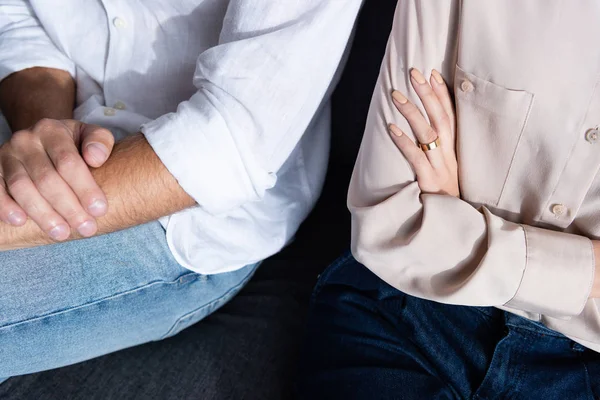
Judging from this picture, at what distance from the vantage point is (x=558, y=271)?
0.81 meters

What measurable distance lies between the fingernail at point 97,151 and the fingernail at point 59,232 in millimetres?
106

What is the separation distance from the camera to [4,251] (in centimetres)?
97

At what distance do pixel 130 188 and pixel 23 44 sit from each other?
47cm

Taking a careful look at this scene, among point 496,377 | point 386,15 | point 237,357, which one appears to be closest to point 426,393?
point 496,377

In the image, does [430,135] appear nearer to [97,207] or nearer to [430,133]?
[430,133]

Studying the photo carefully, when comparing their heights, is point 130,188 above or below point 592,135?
below

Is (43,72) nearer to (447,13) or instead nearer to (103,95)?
(103,95)

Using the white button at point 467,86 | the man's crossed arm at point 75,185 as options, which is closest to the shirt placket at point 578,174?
the white button at point 467,86

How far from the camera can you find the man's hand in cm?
81

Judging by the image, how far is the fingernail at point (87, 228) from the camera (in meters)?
0.83

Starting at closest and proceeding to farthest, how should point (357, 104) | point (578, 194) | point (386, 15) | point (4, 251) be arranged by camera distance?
1. point (578, 194)
2. point (4, 251)
3. point (386, 15)
4. point (357, 104)

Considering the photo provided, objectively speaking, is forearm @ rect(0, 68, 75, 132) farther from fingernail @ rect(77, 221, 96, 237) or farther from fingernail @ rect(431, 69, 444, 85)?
fingernail @ rect(431, 69, 444, 85)

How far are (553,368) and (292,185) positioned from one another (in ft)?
1.80

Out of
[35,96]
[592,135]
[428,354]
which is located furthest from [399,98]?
[35,96]
